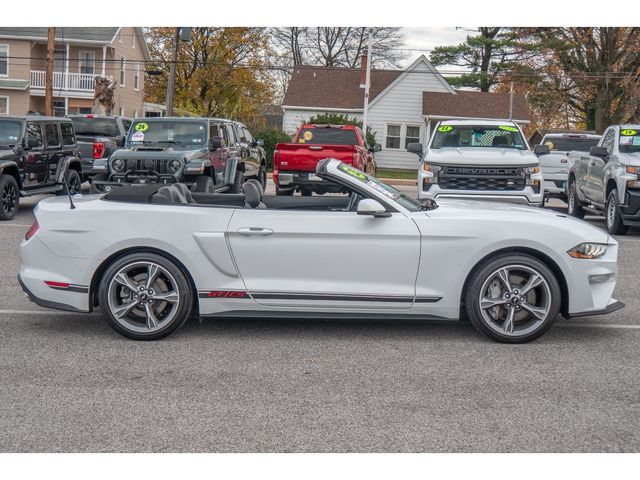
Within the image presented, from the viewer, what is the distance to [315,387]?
5.38 metres

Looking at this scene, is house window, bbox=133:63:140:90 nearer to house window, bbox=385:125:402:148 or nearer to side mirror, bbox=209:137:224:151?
house window, bbox=385:125:402:148

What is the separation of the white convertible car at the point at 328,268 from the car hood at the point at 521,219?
2 centimetres

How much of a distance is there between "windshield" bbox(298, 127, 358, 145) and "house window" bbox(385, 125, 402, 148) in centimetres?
2925

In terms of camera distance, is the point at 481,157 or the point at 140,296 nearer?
the point at 140,296

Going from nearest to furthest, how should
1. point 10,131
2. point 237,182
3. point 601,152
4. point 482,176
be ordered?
point 482,176 < point 601,152 < point 10,131 < point 237,182

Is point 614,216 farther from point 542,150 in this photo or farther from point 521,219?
point 521,219

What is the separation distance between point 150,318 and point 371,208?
1885 mm

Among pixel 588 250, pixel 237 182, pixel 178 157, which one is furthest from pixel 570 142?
pixel 588 250

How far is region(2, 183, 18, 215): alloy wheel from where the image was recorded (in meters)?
14.5

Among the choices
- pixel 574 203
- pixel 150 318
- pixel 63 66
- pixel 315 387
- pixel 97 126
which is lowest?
pixel 315 387

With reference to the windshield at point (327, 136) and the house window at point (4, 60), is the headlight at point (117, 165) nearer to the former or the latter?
the windshield at point (327, 136)

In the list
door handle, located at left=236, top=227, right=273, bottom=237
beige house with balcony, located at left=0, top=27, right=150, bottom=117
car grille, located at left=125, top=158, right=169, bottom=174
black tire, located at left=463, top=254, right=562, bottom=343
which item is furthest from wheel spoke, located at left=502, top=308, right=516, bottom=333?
beige house with balcony, located at left=0, top=27, right=150, bottom=117

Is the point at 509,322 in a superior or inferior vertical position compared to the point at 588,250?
inferior

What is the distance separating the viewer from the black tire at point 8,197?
47.2 ft
